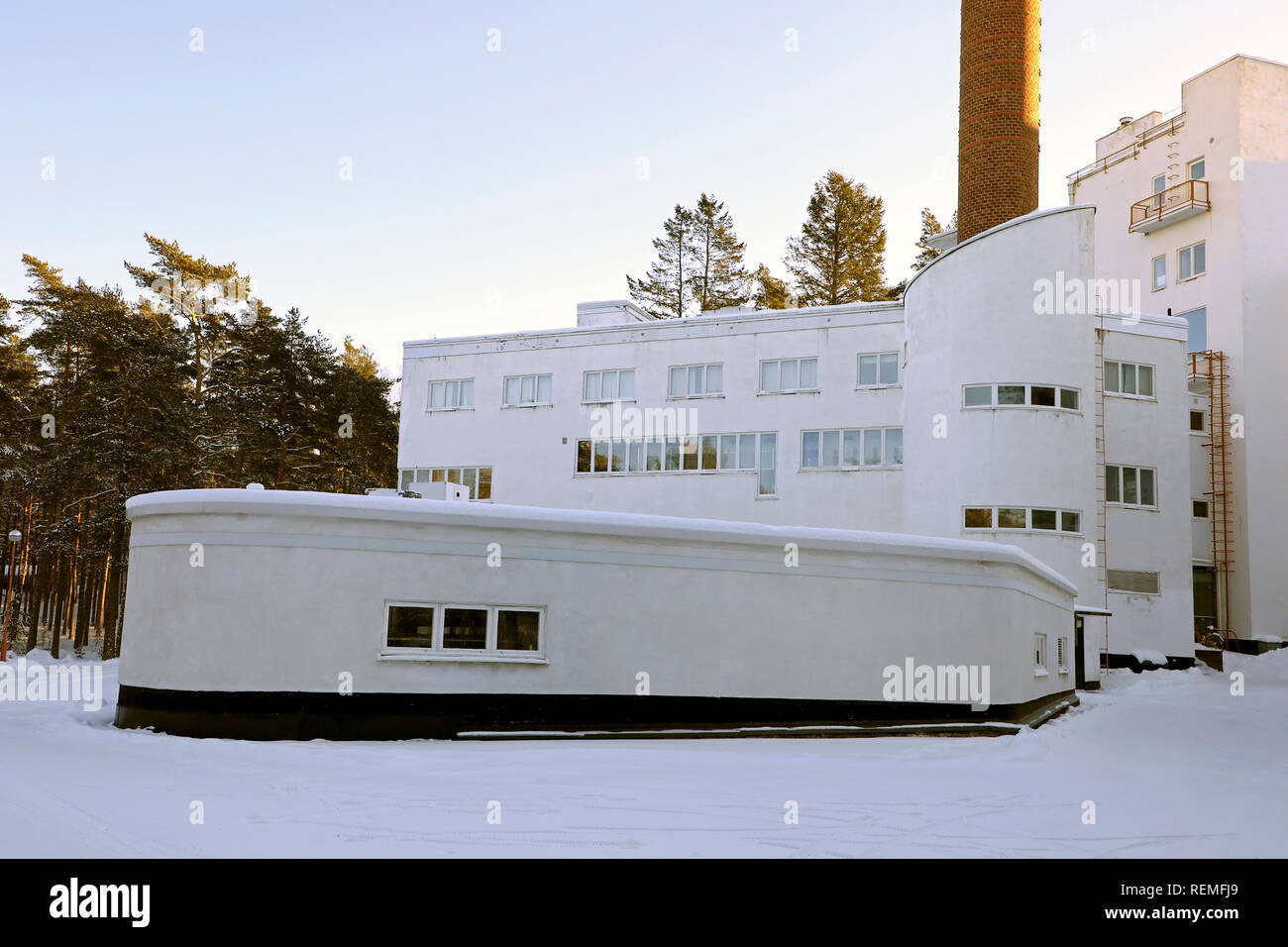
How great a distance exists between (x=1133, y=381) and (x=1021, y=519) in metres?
8.28

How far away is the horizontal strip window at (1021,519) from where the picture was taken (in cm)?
2695

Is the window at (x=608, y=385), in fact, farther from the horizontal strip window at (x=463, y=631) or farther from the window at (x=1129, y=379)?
the horizontal strip window at (x=463, y=631)

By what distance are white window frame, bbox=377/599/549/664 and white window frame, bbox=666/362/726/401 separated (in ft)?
68.2

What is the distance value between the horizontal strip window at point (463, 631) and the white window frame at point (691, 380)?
20798 mm

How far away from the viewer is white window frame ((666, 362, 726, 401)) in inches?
1340

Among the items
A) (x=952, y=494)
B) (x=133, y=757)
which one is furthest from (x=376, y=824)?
(x=952, y=494)

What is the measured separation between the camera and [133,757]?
442 inches

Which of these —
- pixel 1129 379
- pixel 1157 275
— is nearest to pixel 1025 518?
pixel 1129 379

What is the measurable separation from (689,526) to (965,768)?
4712 mm

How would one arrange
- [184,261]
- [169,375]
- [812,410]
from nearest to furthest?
[812,410] < [169,375] < [184,261]

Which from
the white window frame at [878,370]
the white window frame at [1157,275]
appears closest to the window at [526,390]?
the white window frame at [878,370]

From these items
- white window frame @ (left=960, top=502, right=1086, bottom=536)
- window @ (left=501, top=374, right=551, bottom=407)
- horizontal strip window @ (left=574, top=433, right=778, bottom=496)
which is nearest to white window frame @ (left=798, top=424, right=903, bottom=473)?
horizontal strip window @ (left=574, top=433, right=778, bottom=496)
